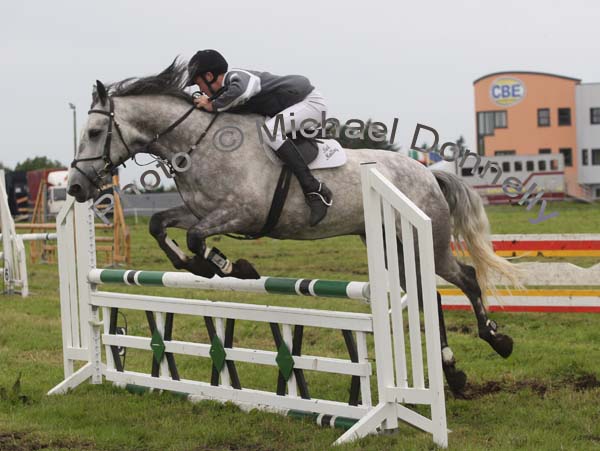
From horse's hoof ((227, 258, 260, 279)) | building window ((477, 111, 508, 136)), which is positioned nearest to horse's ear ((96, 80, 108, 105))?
horse's hoof ((227, 258, 260, 279))

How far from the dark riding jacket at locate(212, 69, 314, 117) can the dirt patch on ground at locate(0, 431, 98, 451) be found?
6.45ft

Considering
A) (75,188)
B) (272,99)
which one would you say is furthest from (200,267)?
(272,99)

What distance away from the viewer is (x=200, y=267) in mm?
4918

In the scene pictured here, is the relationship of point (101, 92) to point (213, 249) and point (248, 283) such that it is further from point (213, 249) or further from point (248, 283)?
point (248, 283)

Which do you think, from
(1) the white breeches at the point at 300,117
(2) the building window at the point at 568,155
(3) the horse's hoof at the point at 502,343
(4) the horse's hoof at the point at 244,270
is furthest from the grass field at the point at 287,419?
(2) the building window at the point at 568,155

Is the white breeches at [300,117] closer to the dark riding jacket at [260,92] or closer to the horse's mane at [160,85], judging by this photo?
the dark riding jacket at [260,92]

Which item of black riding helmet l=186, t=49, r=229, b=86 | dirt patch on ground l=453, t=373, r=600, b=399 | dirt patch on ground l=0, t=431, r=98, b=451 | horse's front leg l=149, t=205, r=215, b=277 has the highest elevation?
black riding helmet l=186, t=49, r=229, b=86

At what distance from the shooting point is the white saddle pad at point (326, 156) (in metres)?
4.99

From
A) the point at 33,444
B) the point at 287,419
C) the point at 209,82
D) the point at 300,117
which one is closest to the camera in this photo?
the point at 33,444

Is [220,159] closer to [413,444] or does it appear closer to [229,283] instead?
[229,283]

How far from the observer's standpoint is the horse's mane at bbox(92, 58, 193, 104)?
16.9ft

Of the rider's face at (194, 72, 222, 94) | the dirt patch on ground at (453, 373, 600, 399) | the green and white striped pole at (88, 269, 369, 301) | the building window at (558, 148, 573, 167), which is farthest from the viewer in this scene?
the building window at (558, 148, 573, 167)

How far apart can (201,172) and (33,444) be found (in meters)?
1.68

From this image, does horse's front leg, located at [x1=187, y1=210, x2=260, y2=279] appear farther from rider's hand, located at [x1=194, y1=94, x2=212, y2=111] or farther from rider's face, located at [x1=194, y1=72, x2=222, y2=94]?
rider's face, located at [x1=194, y1=72, x2=222, y2=94]
